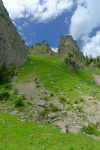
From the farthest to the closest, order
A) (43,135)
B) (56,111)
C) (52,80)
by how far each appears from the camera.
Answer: (52,80)
(56,111)
(43,135)

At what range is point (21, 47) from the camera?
109 meters

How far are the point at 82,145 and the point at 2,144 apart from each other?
8.26 m

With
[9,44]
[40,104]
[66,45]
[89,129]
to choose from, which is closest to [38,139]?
[89,129]

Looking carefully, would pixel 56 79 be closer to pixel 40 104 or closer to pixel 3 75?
pixel 3 75

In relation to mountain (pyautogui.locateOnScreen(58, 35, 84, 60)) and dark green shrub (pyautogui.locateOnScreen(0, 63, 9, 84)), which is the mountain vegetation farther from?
mountain (pyautogui.locateOnScreen(58, 35, 84, 60))

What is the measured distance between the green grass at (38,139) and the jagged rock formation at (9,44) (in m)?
49.0

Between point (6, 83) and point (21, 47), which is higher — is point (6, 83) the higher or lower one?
the lower one

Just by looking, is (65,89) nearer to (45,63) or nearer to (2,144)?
(45,63)

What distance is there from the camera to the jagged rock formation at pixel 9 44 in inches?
3639

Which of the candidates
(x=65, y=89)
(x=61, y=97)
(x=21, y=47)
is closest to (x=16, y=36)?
(x=21, y=47)

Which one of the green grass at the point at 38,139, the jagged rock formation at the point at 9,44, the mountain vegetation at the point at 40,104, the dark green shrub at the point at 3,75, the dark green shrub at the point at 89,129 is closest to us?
the green grass at the point at 38,139

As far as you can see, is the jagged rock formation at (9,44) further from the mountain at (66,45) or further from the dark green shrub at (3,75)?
the mountain at (66,45)

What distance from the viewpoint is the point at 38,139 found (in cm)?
3462

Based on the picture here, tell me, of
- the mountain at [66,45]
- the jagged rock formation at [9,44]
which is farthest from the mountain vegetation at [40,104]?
the mountain at [66,45]
